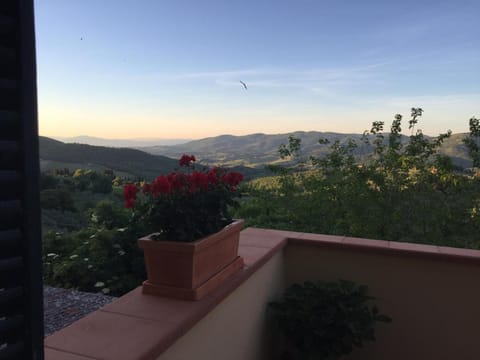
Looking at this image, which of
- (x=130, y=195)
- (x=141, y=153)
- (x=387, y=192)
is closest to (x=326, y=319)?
(x=130, y=195)

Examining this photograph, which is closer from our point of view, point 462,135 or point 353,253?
point 353,253

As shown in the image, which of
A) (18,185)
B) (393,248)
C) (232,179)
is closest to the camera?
(18,185)

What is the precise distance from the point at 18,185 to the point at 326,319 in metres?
1.92

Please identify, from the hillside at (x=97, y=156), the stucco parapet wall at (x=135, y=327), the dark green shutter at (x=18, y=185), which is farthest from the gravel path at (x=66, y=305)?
the hillside at (x=97, y=156)

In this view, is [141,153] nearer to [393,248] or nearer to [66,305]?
[66,305]

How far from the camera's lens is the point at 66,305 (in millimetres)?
2654

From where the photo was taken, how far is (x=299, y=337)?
2.17 m

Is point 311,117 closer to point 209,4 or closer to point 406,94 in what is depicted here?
point 406,94

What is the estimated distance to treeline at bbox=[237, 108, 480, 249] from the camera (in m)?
3.76

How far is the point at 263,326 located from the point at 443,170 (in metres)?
2.67

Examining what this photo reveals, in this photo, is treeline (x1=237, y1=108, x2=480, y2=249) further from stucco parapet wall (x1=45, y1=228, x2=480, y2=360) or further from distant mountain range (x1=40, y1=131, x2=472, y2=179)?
stucco parapet wall (x1=45, y1=228, x2=480, y2=360)

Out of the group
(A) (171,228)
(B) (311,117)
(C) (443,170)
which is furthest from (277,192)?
(B) (311,117)

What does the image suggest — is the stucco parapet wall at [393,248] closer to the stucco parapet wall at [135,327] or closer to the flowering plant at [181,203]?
the stucco parapet wall at [135,327]

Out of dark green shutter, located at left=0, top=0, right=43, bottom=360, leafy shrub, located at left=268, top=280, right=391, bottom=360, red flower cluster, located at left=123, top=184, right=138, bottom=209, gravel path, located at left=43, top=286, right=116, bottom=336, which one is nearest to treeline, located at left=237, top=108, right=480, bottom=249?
leafy shrub, located at left=268, top=280, right=391, bottom=360
